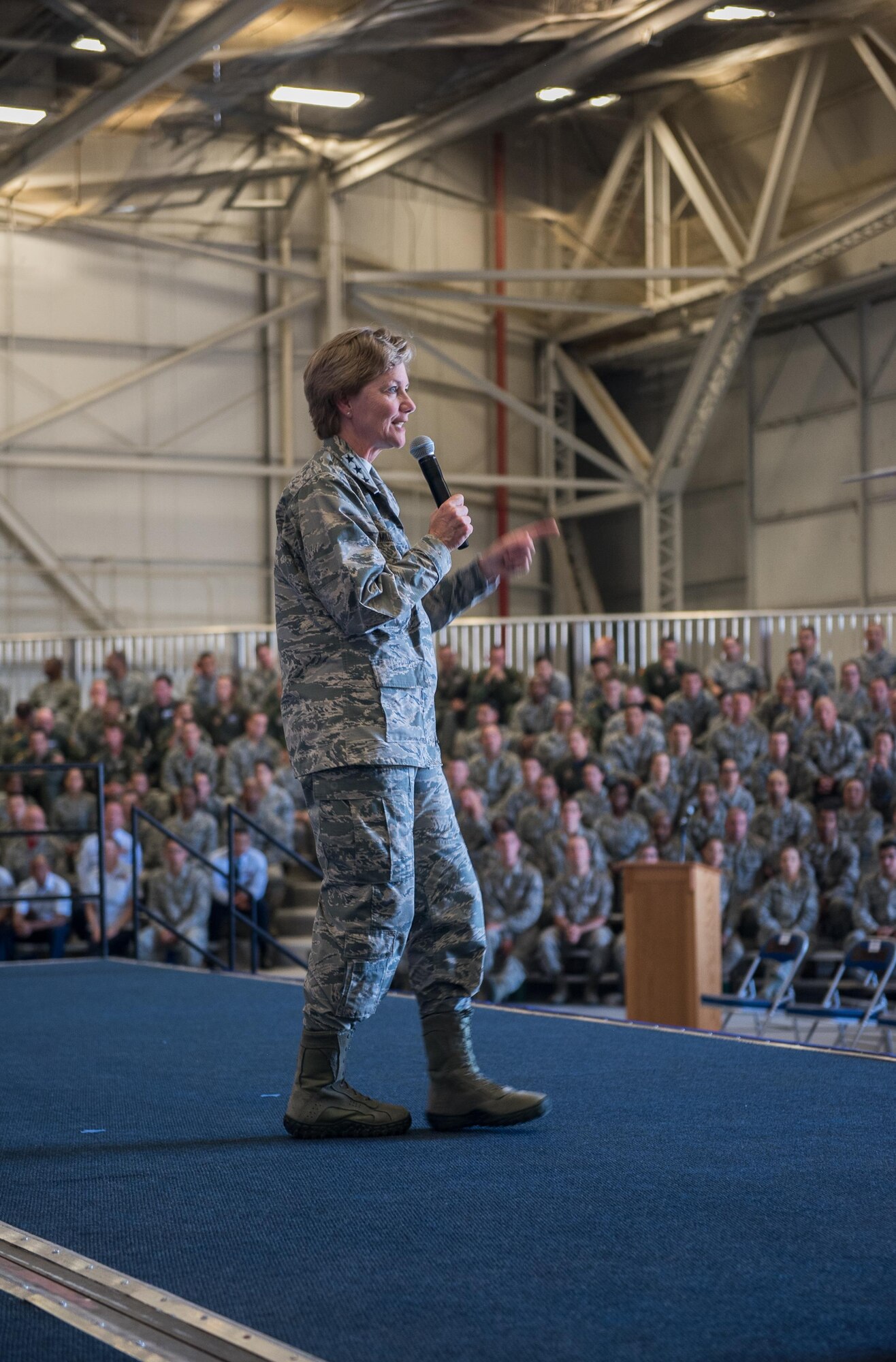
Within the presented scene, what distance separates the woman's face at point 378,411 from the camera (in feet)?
9.32

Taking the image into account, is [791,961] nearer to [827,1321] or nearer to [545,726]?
[545,726]

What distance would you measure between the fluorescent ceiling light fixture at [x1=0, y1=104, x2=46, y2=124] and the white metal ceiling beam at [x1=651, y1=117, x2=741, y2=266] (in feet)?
20.9

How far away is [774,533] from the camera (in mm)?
17188

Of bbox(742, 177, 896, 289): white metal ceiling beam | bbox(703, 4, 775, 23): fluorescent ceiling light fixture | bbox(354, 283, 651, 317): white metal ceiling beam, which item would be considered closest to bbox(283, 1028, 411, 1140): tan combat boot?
bbox(703, 4, 775, 23): fluorescent ceiling light fixture

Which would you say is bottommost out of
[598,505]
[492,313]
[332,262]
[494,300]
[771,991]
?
[771,991]

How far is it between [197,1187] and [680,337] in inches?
626

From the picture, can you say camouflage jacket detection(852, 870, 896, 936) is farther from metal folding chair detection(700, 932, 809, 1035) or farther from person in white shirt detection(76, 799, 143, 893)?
person in white shirt detection(76, 799, 143, 893)

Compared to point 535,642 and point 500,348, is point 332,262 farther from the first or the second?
point 535,642

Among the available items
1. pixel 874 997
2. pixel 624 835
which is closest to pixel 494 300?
pixel 624 835

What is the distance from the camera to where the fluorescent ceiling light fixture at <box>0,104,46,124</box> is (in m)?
13.5

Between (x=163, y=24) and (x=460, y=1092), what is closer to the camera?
(x=460, y=1092)

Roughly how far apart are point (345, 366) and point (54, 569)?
14.0 metres

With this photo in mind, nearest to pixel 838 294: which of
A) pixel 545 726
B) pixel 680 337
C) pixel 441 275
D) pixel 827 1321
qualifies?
pixel 680 337

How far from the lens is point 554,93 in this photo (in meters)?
15.2
